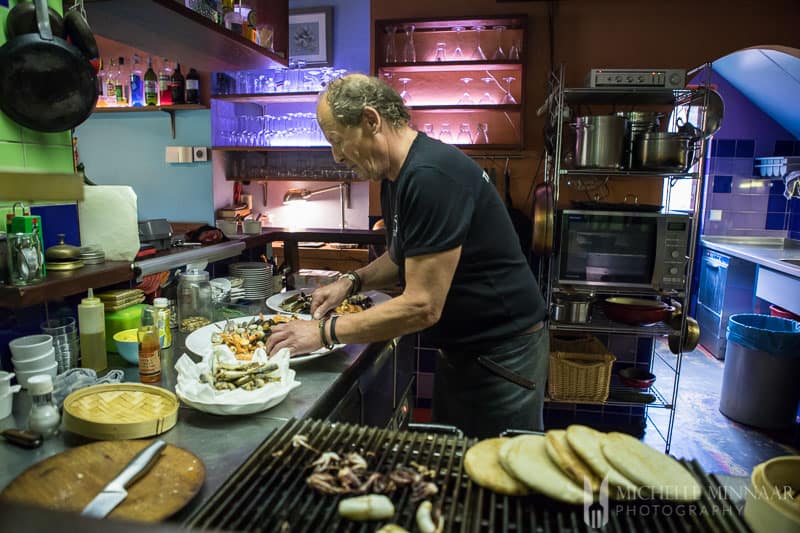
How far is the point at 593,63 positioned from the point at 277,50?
211 centimetres

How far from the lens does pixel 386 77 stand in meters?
4.01

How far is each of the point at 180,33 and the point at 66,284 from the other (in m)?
1.37

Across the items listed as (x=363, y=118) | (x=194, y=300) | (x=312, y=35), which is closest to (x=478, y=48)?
(x=312, y=35)

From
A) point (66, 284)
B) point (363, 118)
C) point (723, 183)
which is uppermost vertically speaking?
point (363, 118)

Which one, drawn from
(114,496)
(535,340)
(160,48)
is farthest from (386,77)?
(114,496)

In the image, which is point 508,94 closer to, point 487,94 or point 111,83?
point 487,94

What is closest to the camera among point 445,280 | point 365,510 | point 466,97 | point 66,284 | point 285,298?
point 365,510

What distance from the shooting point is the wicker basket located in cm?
344

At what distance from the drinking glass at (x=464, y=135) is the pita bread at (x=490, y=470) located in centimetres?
319

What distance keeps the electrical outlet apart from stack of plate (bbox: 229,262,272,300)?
1968mm

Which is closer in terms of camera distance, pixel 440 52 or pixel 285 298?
pixel 285 298

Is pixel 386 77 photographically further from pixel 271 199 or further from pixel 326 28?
pixel 271 199

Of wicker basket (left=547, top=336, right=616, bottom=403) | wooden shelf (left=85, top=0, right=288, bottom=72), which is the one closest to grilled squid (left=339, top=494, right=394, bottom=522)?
wooden shelf (left=85, top=0, right=288, bottom=72)

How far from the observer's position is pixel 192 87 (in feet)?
14.5
